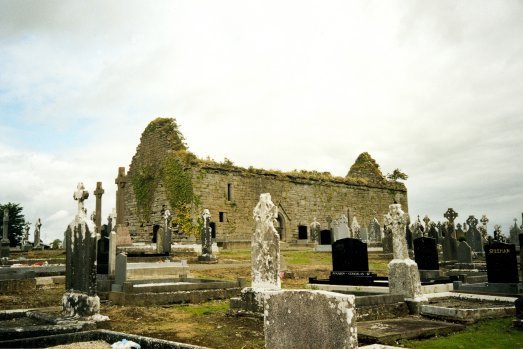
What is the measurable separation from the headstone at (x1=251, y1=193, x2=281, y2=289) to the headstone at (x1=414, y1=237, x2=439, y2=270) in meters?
5.63

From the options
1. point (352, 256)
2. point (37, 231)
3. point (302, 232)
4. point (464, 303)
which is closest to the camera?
point (464, 303)

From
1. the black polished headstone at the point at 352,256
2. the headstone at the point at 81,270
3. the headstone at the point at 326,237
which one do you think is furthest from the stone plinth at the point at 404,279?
the headstone at the point at 326,237

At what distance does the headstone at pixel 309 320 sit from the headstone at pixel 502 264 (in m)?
7.67

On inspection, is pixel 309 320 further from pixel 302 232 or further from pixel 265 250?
pixel 302 232

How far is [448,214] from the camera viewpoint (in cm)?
2277

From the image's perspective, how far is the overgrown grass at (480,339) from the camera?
515 centimetres

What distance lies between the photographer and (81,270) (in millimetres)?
6512

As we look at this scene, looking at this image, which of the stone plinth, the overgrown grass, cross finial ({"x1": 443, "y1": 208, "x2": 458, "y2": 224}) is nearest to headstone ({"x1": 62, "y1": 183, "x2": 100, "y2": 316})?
the overgrown grass

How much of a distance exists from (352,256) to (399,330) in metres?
4.36

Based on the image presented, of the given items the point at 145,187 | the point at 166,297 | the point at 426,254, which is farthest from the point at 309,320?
the point at 145,187

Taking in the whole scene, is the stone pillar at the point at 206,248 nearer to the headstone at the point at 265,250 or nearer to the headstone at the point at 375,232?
the headstone at the point at 265,250

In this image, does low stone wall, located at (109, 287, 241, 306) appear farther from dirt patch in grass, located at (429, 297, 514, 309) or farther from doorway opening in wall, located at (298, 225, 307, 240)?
doorway opening in wall, located at (298, 225, 307, 240)

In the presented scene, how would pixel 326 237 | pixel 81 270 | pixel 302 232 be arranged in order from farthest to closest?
pixel 302 232
pixel 326 237
pixel 81 270

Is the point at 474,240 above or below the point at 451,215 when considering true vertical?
below
